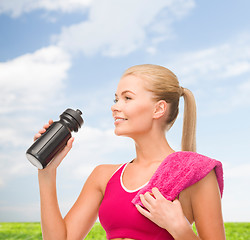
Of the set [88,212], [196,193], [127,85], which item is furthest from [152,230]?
[127,85]

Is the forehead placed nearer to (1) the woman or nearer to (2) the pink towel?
(1) the woman

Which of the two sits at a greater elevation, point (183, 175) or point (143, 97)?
point (143, 97)

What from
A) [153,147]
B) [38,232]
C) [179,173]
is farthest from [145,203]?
[38,232]

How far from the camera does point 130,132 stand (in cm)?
136

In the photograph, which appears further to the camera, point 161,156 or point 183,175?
point 161,156

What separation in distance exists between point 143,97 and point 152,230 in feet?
1.59

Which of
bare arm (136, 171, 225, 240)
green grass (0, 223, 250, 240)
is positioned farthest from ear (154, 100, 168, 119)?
green grass (0, 223, 250, 240)

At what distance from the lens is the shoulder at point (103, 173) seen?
149 cm

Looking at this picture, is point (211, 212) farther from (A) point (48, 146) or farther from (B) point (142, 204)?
(A) point (48, 146)

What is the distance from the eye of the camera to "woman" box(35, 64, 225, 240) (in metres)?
1.22

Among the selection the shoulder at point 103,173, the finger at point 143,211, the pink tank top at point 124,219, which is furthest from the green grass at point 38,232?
the finger at point 143,211

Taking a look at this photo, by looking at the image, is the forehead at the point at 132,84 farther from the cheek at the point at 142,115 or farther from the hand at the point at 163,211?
the hand at the point at 163,211

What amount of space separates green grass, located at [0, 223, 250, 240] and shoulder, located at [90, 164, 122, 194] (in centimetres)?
166

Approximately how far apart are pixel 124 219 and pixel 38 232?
2.24 meters
